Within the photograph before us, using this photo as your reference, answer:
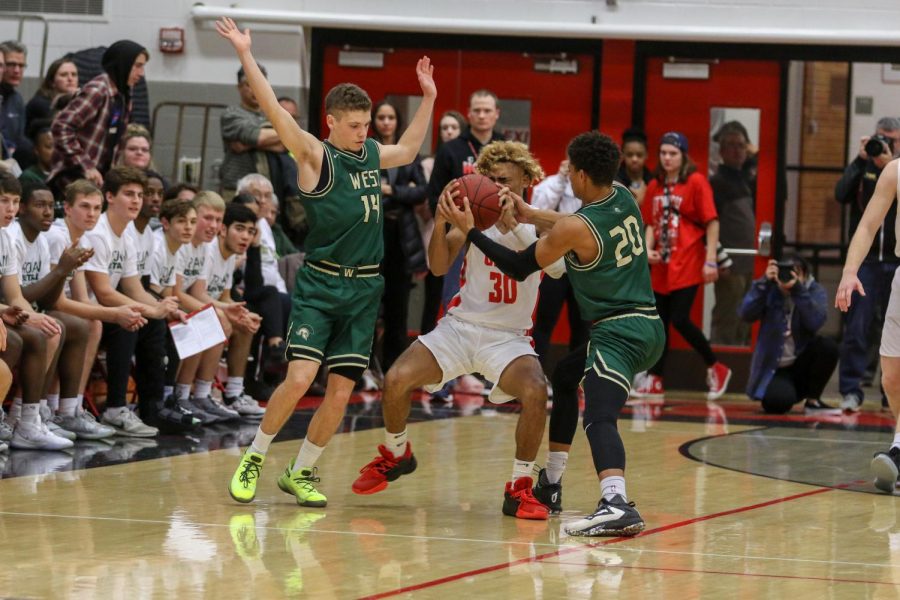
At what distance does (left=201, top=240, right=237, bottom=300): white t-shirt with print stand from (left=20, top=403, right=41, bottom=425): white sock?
1754 millimetres

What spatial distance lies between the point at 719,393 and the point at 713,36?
2793 millimetres

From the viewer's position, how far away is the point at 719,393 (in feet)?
34.1

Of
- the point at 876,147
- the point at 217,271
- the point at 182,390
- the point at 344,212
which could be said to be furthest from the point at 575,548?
the point at 876,147

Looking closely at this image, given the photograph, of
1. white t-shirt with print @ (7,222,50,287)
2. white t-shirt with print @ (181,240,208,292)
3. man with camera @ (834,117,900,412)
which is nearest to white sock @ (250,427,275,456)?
white t-shirt with print @ (7,222,50,287)

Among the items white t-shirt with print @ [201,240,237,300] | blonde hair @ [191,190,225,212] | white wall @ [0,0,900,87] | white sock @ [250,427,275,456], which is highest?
white wall @ [0,0,900,87]

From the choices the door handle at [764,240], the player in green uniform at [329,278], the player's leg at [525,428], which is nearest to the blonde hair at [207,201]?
the player in green uniform at [329,278]

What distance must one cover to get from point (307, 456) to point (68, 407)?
209 centimetres

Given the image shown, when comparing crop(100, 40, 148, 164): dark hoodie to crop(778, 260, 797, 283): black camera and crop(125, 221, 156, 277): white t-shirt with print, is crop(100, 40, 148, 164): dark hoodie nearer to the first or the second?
crop(125, 221, 156, 277): white t-shirt with print

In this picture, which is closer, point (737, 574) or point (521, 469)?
point (737, 574)

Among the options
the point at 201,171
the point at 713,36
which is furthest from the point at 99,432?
the point at 713,36

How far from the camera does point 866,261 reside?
9656 mm

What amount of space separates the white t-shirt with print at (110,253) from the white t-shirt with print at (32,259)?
10.4 inches

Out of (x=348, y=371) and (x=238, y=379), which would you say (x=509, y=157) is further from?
(x=238, y=379)

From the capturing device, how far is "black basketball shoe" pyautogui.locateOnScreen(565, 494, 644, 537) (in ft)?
15.7
